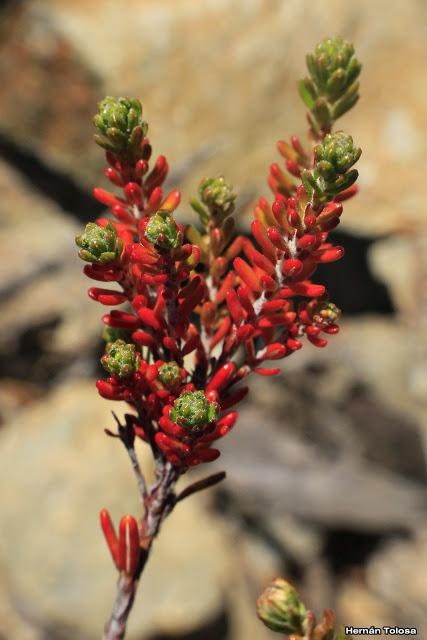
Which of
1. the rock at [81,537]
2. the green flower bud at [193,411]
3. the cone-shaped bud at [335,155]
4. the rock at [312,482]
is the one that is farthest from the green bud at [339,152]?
the rock at [312,482]

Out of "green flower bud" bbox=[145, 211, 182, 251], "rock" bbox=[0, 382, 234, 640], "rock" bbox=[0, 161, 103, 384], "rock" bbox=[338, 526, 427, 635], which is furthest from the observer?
"rock" bbox=[0, 161, 103, 384]

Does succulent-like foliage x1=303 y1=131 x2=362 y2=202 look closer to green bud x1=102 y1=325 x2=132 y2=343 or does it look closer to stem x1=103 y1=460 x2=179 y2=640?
green bud x1=102 y1=325 x2=132 y2=343

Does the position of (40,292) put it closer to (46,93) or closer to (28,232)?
(28,232)

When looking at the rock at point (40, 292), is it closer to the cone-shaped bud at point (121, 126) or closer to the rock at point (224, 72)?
the rock at point (224, 72)

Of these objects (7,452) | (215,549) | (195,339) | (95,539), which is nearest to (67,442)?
(7,452)

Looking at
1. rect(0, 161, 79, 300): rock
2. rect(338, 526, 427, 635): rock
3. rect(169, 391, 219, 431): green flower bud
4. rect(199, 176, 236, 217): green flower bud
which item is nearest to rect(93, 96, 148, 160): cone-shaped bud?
rect(199, 176, 236, 217): green flower bud

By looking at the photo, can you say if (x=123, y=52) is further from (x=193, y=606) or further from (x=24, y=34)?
(x=193, y=606)

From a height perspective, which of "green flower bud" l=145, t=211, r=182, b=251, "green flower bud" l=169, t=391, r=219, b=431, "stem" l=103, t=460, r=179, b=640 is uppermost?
"green flower bud" l=145, t=211, r=182, b=251

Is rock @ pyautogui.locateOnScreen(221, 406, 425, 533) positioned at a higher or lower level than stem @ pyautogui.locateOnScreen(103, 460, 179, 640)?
lower
